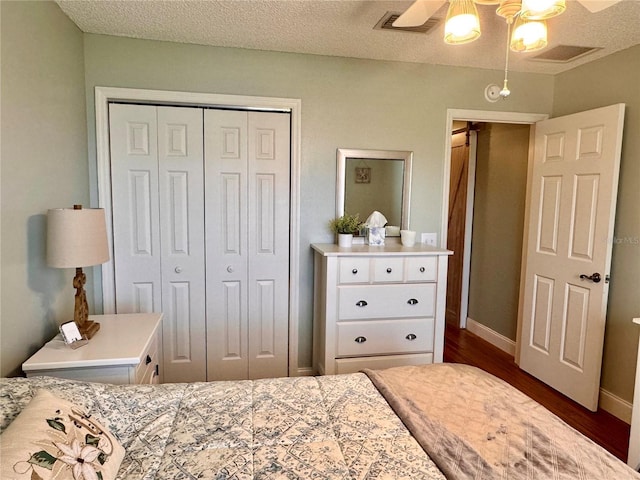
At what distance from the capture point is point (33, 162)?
1.88 metres

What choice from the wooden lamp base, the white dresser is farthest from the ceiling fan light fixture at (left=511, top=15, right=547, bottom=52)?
the wooden lamp base

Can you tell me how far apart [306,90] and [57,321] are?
2.14m

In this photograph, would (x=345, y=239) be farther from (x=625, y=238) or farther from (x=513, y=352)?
(x=513, y=352)

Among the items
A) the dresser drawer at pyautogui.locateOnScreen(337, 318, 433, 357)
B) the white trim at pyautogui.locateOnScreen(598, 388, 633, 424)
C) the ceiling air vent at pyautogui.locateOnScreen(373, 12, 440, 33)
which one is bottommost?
the white trim at pyautogui.locateOnScreen(598, 388, 633, 424)

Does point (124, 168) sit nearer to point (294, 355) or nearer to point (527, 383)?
point (294, 355)

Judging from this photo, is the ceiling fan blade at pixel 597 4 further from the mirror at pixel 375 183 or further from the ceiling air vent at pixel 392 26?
the mirror at pixel 375 183

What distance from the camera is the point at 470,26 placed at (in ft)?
4.97

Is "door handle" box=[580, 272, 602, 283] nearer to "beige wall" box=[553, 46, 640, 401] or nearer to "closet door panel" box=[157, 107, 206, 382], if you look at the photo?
"beige wall" box=[553, 46, 640, 401]

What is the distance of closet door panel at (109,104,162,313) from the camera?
8.75 feet

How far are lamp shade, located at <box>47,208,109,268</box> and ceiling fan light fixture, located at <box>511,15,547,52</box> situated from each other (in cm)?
202

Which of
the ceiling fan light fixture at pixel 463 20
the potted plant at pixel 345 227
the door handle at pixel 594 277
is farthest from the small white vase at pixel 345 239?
the door handle at pixel 594 277

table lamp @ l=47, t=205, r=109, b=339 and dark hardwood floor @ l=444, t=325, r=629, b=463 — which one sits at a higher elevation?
table lamp @ l=47, t=205, r=109, b=339

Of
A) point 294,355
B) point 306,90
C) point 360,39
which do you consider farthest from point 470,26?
point 294,355

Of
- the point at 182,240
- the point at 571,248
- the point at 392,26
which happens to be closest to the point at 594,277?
the point at 571,248
